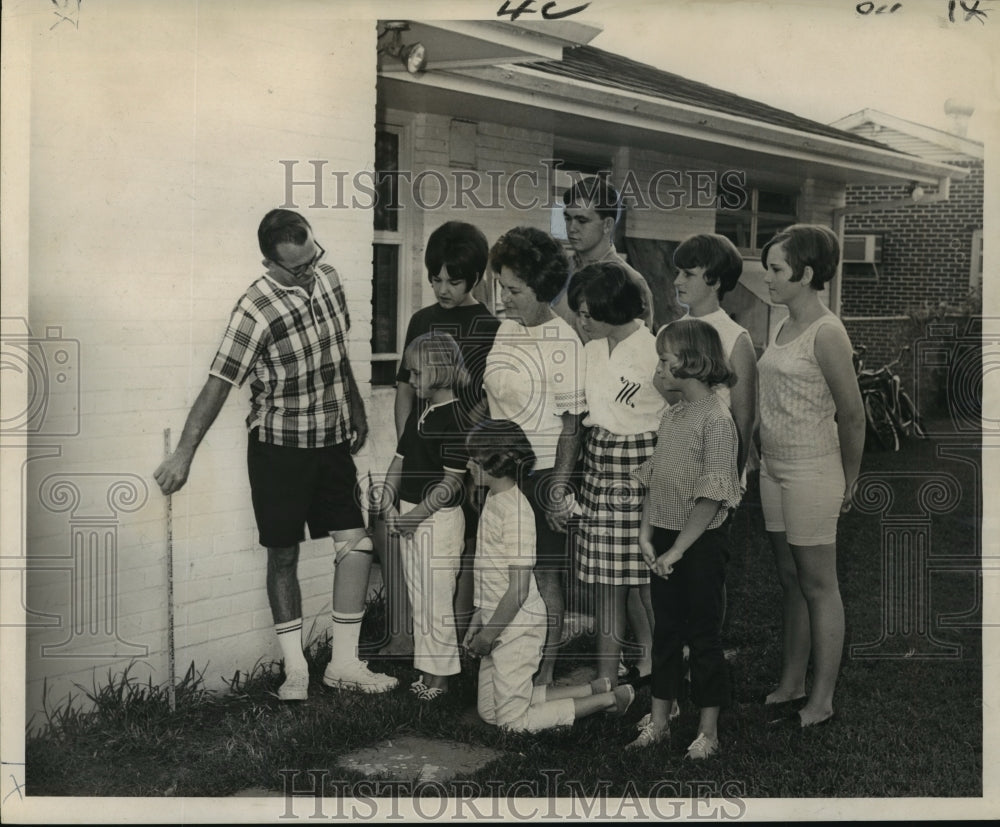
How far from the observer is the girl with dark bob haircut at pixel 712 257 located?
464 cm

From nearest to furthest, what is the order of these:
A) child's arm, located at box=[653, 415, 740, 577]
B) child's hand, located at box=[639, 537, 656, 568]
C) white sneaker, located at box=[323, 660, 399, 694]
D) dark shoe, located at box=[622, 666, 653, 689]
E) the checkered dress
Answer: child's arm, located at box=[653, 415, 740, 577]
child's hand, located at box=[639, 537, 656, 568]
the checkered dress
white sneaker, located at box=[323, 660, 399, 694]
dark shoe, located at box=[622, 666, 653, 689]

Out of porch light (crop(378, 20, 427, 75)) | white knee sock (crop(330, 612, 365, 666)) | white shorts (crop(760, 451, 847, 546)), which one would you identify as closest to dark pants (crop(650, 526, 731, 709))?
white shorts (crop(760, 451, 847, 546))

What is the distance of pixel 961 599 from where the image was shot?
4.75 metres

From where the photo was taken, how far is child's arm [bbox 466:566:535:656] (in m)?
4.62

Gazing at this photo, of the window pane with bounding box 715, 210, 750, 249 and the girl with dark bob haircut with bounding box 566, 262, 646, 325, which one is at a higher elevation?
the window pane with bounding box 715, 210, 750, 249

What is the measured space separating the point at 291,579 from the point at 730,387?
1.91m

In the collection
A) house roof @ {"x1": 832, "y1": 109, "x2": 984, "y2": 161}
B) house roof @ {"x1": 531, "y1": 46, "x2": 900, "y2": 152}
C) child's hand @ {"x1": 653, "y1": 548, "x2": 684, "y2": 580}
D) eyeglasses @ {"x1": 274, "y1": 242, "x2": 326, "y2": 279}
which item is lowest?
child's hand @ {"x1": 653, "y1": 548, "x2": 684, "y2": 580}

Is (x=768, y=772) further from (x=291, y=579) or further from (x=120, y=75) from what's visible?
(x=120, y=75)

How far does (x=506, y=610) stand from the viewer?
4.62 meters

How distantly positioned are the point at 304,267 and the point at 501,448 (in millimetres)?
1039

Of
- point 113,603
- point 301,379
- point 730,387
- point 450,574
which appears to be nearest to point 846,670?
point 730,387

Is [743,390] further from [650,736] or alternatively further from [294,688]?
[294,688]

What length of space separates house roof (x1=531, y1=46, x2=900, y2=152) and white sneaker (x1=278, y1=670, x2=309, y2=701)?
260 centimetres

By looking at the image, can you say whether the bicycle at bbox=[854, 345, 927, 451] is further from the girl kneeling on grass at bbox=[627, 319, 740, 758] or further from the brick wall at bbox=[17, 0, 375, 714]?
the brick wall at bbox=[17, 0, 375, 714]
